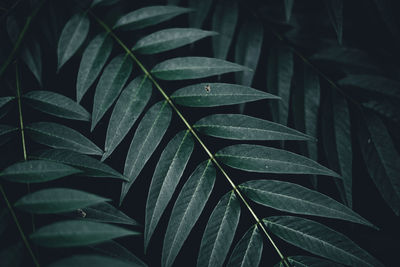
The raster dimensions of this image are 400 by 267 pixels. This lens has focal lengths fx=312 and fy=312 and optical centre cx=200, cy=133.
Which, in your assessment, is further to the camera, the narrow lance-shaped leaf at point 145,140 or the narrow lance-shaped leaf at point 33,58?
the narrow lance-shaped leaf at point 33,58

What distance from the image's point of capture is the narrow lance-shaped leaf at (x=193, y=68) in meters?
0.68

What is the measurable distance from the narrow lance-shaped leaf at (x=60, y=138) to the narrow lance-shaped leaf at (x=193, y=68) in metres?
0.23

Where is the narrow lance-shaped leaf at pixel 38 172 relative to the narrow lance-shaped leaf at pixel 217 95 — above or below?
below

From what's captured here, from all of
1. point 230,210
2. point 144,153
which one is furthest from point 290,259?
point 144,153

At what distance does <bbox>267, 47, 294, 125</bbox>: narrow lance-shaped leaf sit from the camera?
2.70ft

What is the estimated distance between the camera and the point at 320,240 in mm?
578

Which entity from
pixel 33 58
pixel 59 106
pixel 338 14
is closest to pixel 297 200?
pixel 338 14

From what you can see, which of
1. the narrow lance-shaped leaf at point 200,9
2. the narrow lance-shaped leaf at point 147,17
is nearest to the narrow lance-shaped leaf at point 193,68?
the narrow lance-shaped leaf at point 147,17

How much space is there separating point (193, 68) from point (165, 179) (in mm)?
259

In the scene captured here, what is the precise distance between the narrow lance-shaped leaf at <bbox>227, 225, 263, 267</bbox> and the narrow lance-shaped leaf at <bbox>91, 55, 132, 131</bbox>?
39 cm

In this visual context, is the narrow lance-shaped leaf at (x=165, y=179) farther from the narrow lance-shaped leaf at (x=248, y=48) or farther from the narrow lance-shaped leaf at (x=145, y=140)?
the narrow lance-shaped leaf at (x=248, y=48)

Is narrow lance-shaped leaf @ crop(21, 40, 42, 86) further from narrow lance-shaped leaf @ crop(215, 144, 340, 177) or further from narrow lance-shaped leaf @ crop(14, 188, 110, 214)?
narrow lance-shaped leaf @ crop(215, 144, 340, 177)

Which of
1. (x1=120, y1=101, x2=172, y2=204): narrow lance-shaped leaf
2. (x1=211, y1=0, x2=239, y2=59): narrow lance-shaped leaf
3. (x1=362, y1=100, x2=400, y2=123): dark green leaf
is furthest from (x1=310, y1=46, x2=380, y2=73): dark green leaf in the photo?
(x1=120, y1=101, x2=172, y2=204): narrow lance-shaped leaf

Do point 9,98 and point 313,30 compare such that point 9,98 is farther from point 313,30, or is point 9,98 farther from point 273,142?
point 313,30
